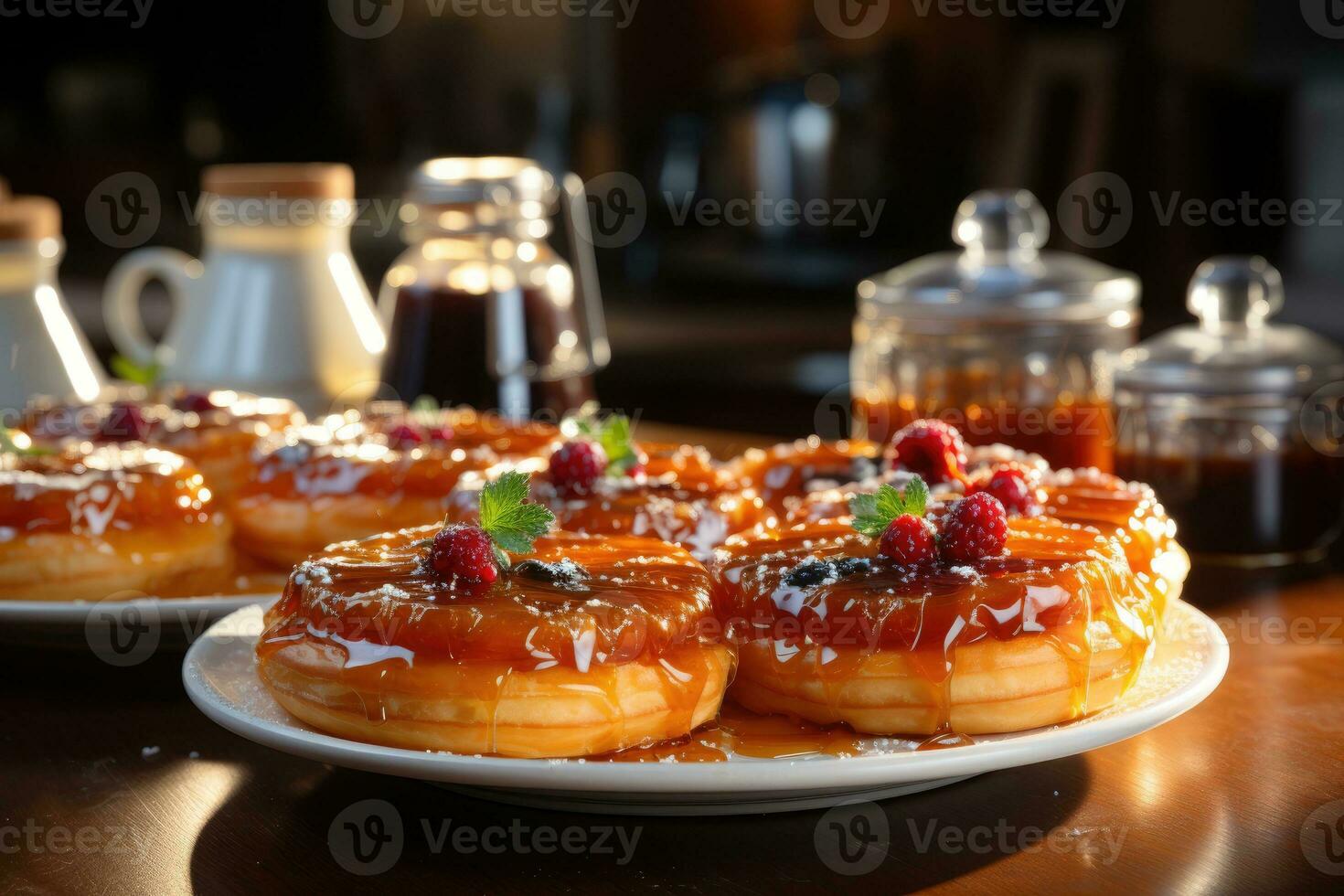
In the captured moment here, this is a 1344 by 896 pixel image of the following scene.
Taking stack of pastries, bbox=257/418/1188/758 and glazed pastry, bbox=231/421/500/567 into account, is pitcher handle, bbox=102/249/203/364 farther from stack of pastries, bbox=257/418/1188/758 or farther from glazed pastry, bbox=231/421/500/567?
stack of pastries, bbox=257/418/1188/758

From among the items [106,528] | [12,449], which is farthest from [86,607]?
[12,449]

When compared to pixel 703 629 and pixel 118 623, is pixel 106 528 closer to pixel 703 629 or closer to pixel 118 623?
pixel 118 623

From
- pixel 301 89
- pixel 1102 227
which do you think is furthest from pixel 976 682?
pixel 301 89

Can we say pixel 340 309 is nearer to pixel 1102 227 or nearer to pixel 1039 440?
pixel 1039 440

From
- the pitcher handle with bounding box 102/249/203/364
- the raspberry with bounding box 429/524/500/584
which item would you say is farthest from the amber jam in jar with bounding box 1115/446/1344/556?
the pitcher handle with bounding box 102/249/203/364

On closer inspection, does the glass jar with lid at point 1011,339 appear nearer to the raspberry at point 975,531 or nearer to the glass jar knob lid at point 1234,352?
the glass jar knob lid at point 1234,352

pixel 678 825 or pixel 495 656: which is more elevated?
pixel 495 656

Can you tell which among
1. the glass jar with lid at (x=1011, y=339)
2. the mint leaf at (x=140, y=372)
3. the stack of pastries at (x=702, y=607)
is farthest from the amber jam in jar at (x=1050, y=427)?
the mint leaf at (x=140, y=372)
